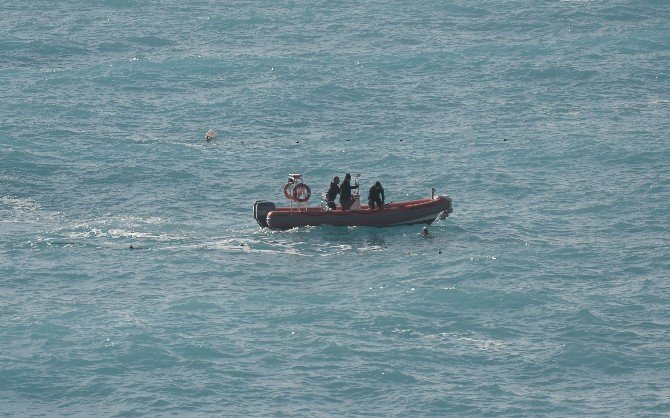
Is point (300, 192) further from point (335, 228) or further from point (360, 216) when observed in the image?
point (360, 216)

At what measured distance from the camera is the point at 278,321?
131ft

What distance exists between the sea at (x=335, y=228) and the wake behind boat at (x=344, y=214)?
39 centimetres

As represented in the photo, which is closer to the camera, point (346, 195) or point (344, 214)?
point (344, 214)

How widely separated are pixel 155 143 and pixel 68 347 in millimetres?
22637

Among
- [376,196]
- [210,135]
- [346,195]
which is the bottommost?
[376,196]

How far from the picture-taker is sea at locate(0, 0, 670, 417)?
36.7 metres

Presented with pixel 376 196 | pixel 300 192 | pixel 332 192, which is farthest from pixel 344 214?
pixel 300 192

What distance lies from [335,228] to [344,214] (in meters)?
0.58

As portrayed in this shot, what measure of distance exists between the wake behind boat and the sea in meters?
0.39

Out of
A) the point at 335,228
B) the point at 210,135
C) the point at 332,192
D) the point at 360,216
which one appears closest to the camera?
the point at 360,216

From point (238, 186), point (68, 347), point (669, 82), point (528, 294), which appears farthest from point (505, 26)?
point (68, 347)

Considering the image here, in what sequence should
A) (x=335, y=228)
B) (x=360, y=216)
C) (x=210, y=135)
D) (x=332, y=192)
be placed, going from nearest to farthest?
1. (x=360, y=216)
2. (x=335, y=228)
3. (x=332, y=192)
4. (x=210, y=135)

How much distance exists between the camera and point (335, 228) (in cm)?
4812

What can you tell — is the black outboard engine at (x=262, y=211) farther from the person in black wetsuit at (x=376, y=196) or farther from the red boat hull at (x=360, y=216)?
the person in black wetsuit at (x=376, y=196)
